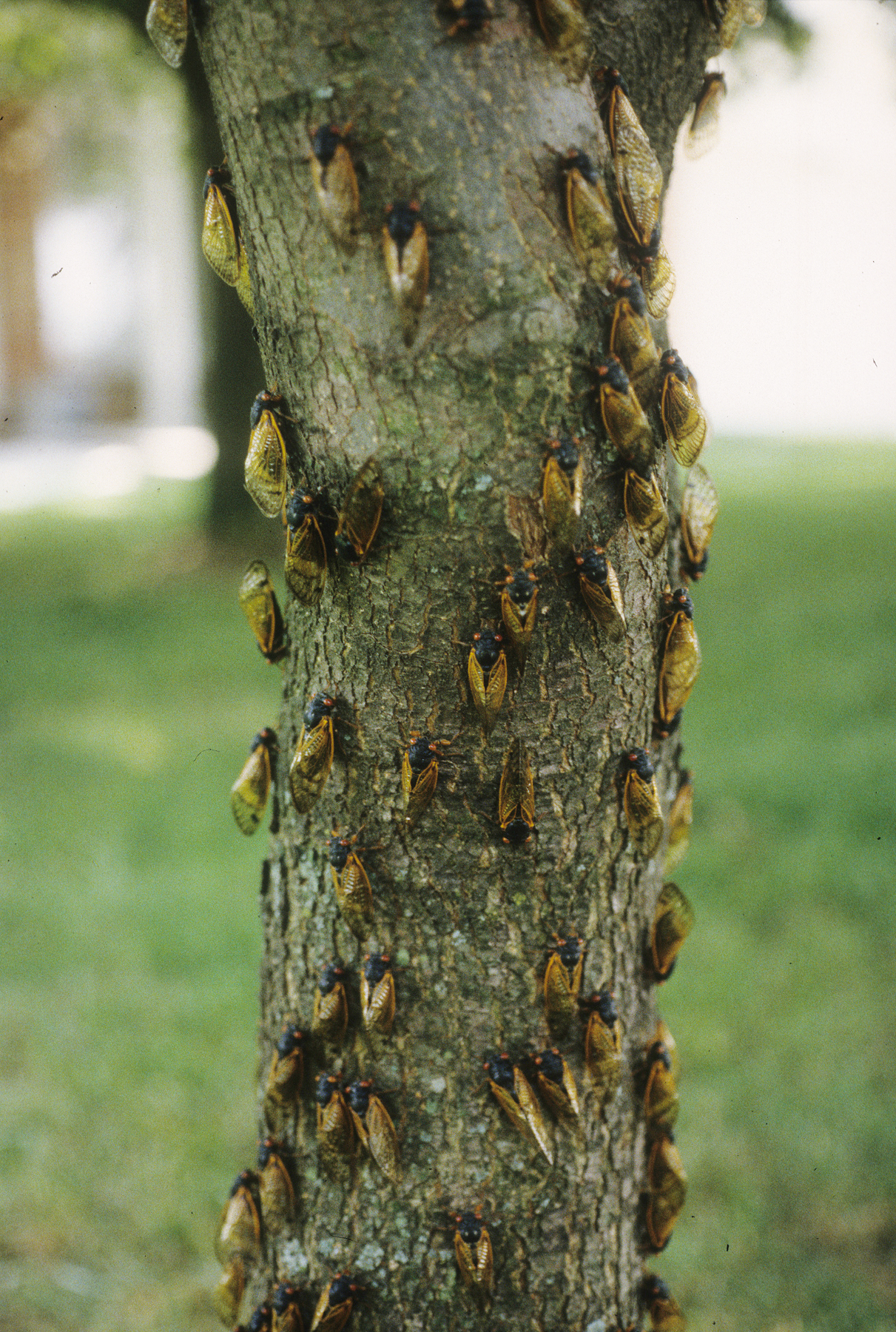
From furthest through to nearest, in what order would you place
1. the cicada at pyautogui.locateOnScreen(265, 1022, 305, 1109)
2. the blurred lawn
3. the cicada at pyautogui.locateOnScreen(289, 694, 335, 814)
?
the blurred lawn < the cicada at pyautogui.locateOnScreen(265, 1022, 305, 1109) < the cicada at pyautogui.locateOnScreen(289, 694, 335, 814)

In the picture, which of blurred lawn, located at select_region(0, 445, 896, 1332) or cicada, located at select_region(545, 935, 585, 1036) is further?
blurred lawn, located at select_region(0, 445, 896, 1332)

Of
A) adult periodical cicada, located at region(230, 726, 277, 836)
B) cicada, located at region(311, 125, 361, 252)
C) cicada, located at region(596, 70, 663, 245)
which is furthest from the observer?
adult periodical cicada, located at region(230, 726, 277, 836)

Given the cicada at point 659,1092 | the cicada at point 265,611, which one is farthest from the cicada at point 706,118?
the cicada at point 659,1092

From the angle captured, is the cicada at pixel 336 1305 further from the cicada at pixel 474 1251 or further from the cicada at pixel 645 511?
the cicada at pixel 645 511

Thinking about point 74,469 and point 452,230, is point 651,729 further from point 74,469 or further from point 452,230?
point 74,469

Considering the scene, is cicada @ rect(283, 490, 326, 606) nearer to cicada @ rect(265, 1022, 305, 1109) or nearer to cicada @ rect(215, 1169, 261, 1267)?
cicada @ rect(265, 1022, 305, 1109)

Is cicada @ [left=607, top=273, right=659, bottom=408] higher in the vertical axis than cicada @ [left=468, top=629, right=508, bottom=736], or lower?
higher

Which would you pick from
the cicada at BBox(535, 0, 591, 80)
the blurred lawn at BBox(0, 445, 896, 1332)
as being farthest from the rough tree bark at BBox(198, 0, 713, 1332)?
the blurred lawn at BBox(0, 445, 896, 1332)
